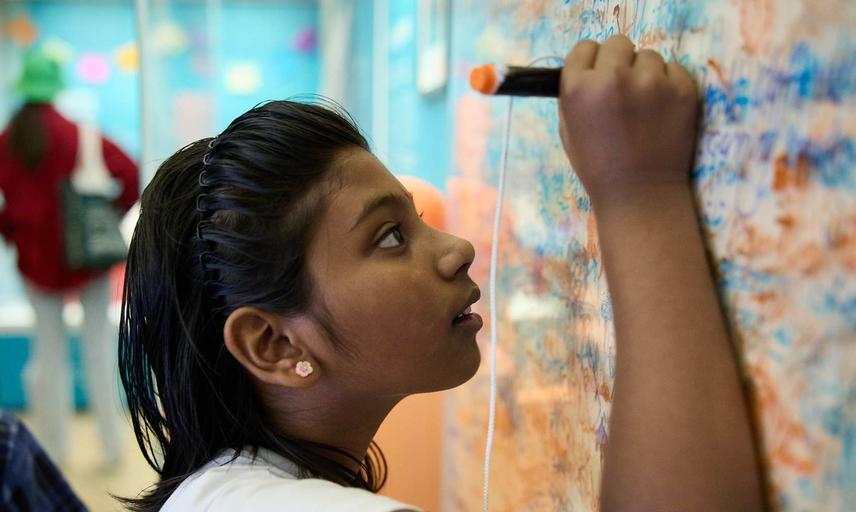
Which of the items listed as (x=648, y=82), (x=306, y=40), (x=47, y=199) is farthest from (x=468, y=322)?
(x=306, y=40)

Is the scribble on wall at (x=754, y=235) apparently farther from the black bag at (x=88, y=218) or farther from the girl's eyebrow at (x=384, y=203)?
the black bag at (x=88, y=218)

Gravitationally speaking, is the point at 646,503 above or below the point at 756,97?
below

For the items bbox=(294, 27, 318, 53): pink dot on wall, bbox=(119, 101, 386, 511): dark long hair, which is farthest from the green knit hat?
bbox=(119, 101, 386, 511): dark long hair

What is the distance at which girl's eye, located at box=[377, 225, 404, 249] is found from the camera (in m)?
0.71

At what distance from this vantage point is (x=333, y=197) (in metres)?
0.71

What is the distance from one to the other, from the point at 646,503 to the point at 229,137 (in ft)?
1.64

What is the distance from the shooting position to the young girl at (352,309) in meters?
0.55

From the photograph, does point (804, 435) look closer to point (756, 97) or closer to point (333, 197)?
point (756, 97)

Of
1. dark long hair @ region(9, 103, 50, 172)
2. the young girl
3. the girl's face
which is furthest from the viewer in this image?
dark long hair @ region(9, 103, 50, 172)

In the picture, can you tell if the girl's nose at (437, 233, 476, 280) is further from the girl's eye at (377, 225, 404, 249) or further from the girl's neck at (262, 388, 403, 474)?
the girl's neck at (262, 388, 403, 474)

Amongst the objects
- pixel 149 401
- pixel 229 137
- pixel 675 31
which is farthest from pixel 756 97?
pixel 149 401

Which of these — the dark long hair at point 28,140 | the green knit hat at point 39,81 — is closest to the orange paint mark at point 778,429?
the dark long hair at point 28,140

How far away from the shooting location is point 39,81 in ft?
→ 8.86

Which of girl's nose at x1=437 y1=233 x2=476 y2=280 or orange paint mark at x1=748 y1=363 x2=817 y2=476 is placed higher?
girl's nose at x1=437 y1=233 x2=476 y2=280
